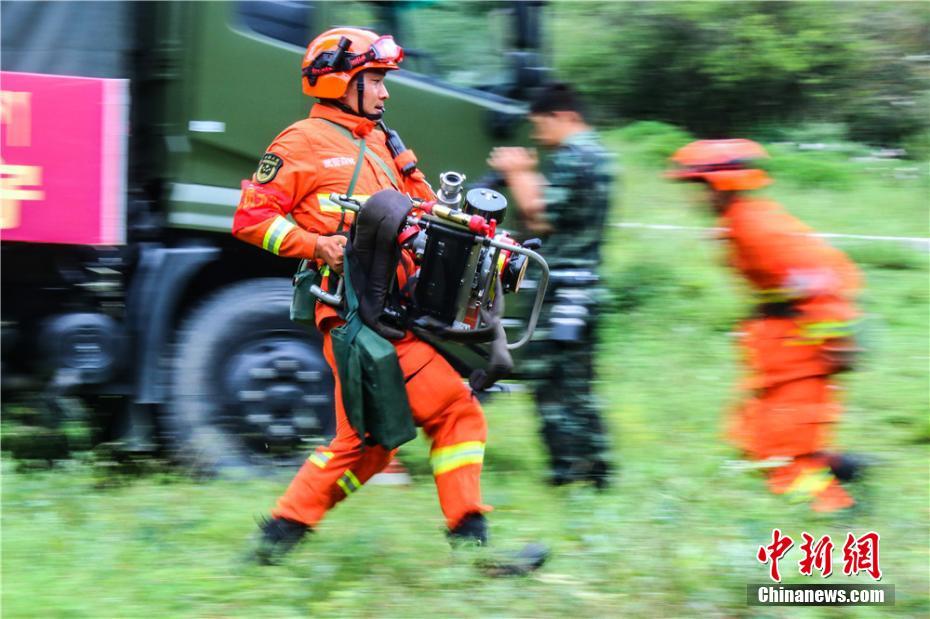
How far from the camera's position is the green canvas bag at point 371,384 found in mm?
4074

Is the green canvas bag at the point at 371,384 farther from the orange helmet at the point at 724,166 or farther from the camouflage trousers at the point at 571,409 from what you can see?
the orange helmet at the point at 724,166

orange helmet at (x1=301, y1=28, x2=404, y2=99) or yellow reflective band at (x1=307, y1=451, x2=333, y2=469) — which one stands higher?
orange helmet at (x1=301, y1=28, x2=404, y2=99)

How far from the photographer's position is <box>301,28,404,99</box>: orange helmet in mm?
4324

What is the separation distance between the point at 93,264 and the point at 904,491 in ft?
12.2

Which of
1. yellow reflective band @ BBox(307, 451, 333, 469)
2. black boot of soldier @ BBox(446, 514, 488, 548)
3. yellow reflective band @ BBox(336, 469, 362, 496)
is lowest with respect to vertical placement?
black boot of soldier @ BBox(446, 514, 488, 548)

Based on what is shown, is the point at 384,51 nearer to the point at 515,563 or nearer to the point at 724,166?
the point at 724,166

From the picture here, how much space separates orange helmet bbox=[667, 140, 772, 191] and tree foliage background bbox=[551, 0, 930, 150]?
21.9 ft

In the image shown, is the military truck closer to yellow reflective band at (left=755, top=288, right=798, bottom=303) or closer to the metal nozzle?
the metal nozzle

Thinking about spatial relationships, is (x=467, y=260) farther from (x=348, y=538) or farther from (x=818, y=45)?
(x=818, y=45)

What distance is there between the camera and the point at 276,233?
4168 mm

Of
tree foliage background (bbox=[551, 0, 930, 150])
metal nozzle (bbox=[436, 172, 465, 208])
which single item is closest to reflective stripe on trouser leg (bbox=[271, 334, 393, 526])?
metal nozzle (bbox=[436, 172, 465, 208])

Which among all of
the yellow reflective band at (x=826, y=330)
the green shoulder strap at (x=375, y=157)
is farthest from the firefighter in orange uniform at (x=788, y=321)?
the green shoulder strap at (x=375, y=157)

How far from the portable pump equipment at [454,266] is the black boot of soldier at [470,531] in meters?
0.63

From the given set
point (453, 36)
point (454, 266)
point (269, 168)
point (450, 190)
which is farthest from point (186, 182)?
point (454, 266)
